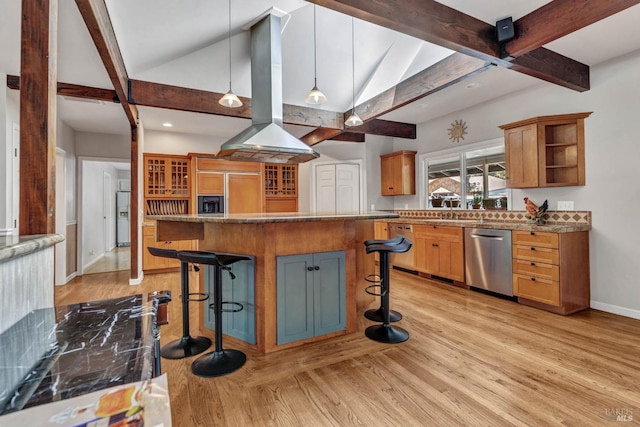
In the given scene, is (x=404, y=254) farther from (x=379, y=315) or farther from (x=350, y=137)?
(x=350, y=137)

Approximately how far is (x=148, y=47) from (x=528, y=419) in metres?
4.21

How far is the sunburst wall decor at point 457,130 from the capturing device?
473cm

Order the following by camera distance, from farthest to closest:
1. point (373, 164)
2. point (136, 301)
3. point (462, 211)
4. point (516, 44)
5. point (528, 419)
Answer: point (373, 164)
point (462, 211)
point (516, 44)
point (528, 419)
point (136, 301)

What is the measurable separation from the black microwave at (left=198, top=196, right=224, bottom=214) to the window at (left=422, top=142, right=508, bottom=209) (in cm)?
375

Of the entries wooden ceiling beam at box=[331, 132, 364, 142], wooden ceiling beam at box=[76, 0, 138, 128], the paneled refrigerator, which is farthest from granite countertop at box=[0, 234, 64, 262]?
the paneled refrigerator

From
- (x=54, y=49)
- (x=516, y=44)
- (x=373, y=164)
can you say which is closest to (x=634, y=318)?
(x=516, y=44)

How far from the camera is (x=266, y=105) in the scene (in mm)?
3584

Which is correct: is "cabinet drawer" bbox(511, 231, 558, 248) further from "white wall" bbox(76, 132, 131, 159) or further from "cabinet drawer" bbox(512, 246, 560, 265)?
"white wall" bbox(76, 132, 131, 159)

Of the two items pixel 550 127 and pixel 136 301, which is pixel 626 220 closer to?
pixel 550 127

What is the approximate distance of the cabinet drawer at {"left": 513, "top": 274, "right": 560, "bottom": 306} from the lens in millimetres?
3078

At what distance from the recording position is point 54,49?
1.25 meters

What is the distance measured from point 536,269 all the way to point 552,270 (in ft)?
0.50

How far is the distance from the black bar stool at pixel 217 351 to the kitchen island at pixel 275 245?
0.22 m

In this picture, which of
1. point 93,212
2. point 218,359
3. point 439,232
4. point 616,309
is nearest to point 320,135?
point 439,232
